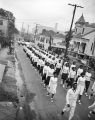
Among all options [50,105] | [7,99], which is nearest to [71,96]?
[50,105]

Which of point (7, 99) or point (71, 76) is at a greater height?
point (71, 76)

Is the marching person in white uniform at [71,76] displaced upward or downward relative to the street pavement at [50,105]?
upward

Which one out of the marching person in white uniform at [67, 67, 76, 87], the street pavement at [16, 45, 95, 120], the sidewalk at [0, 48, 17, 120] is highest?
the marching person in white uniform at [67, 67, 76, 87]

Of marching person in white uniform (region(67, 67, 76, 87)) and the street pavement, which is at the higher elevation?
marching person in white uniform (region(67, 67, 76, 87))

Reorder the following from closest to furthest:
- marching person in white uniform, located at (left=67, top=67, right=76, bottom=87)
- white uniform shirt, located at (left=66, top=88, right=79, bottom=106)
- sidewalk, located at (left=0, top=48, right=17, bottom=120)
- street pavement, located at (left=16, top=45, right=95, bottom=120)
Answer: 1. sidewalk, located at (left=0, top=48, right=17, bottom=120)
2. white uniform shirt, located at (left=66, top=88, right=79, bottom=106)
3. street pavement, located at (left=16, top=45, right=95, bottom=120)
4. marching person in white uniform, located at (left=67, top=67, right=76, bottom=87)

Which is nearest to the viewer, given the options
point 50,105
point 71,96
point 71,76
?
point 71,96

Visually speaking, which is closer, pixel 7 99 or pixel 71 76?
pixel 7 99

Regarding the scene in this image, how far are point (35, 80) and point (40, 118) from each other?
7211mm

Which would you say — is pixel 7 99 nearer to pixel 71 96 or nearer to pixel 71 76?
pixel 71 96

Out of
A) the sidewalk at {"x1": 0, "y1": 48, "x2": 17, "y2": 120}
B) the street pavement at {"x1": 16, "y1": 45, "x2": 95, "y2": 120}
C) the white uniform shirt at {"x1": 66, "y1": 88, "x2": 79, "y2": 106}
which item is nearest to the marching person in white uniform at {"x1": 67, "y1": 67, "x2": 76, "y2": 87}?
the street pavement at {"x1": 16, "y1": 45, "x2": 95, "y2": 120}

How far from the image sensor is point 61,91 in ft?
44.0

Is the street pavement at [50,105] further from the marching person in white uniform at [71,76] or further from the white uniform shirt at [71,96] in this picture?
the white uniform shirt at [71,96]

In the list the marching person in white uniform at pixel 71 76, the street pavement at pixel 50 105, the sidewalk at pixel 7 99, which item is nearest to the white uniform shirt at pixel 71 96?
the street pavement at pixel 50 105

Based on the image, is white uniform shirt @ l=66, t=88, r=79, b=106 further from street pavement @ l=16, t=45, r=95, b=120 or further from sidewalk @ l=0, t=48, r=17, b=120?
sidewalk @ l=0, t=48, r=17, b=120
